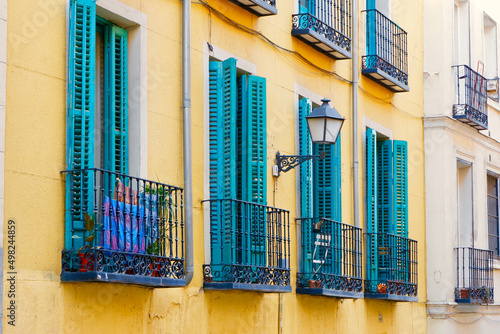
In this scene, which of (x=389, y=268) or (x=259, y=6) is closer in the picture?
(x=259, y=6)

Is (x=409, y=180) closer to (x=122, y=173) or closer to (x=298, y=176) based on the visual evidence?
(x=298, y=176)

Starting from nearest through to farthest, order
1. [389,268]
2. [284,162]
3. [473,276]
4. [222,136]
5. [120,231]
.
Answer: [120,231], [222,136], [284,162], [389,268], [473,276]

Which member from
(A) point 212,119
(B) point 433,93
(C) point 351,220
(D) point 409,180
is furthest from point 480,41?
(A) point 212,119

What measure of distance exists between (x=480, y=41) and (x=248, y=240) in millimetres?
11169

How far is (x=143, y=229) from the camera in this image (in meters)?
10.2

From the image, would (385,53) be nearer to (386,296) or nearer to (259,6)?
(386,296)

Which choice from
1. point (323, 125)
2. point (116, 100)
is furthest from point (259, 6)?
point (116, 100)

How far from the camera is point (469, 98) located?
19922mm

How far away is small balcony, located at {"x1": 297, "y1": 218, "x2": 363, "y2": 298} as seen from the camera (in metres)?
14.0

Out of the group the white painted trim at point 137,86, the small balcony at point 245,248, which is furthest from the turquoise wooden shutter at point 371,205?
the white painted trim at point 137,86

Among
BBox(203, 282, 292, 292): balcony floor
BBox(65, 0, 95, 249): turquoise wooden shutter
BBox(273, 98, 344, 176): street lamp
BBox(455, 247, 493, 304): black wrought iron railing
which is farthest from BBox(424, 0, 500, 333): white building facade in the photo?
BBox(65, 0, 95, 249): turquoise wooden shutter

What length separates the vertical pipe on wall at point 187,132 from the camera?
11328 mm

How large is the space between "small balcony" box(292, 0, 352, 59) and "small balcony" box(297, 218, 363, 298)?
254 centimetres

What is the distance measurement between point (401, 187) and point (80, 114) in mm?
8985
